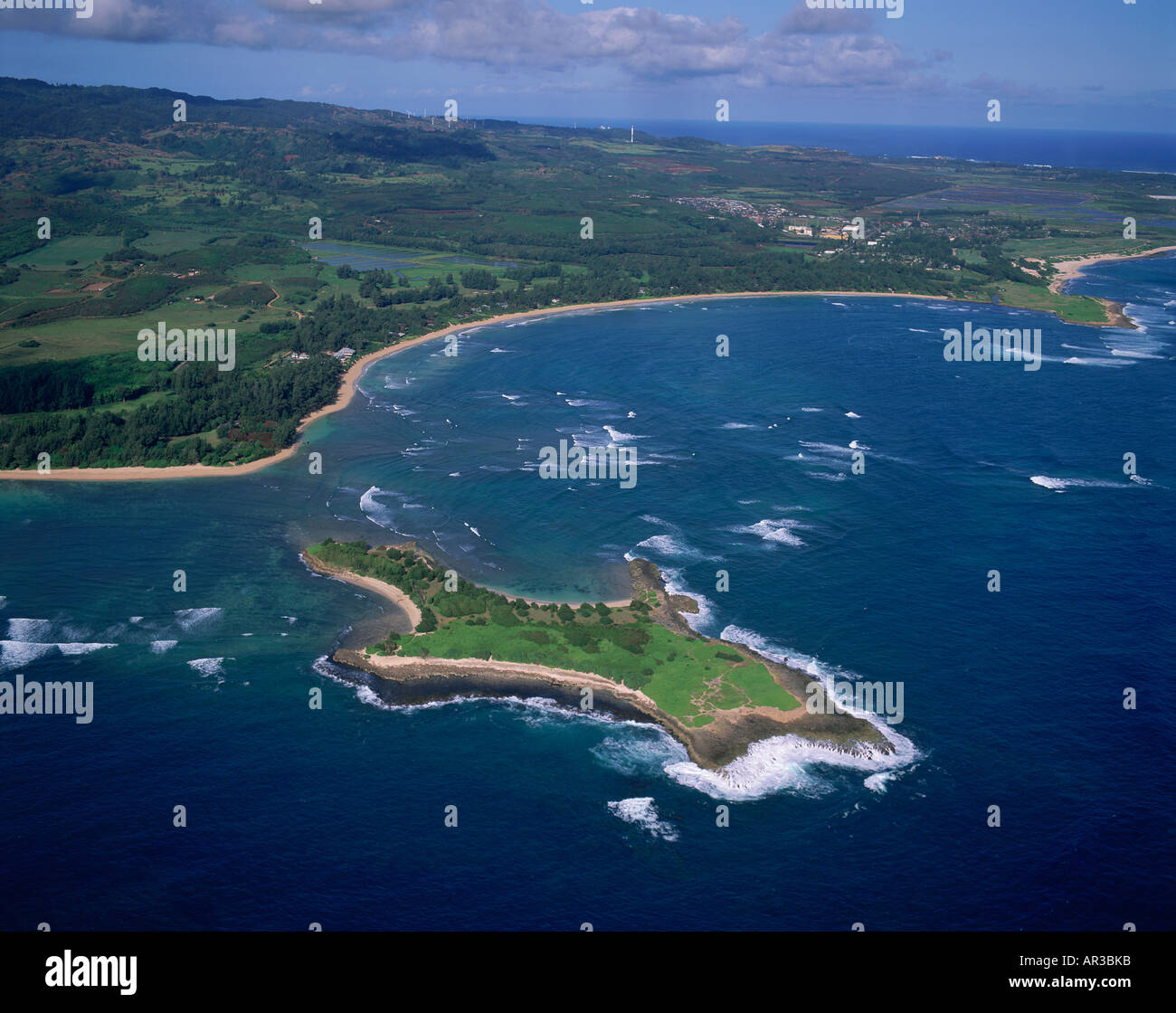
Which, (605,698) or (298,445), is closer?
(605,698)

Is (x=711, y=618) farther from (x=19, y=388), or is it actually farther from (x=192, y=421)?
(x=19, y=388)

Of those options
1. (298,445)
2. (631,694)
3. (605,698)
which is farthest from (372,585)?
(298,445)

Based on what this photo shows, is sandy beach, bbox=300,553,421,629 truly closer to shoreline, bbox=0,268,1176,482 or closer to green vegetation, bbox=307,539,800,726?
green vegetation, bbox=307,539,800,726

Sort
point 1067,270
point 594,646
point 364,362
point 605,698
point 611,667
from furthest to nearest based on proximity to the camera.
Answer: point 1067,270, point 364,362, point 594,646, point 611,667, point 605,698

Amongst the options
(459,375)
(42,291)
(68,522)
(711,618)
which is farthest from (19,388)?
(711,618)

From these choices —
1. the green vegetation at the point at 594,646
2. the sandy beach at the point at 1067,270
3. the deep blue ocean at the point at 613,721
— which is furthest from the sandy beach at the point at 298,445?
the green vegetation at the point at 594,646

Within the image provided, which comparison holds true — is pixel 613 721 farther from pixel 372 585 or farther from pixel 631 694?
pixel 372 585

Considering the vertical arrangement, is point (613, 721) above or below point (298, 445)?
below

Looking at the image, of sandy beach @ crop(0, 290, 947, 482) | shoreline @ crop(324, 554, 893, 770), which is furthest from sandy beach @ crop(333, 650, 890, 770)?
sandy beach @ crop(0, 290, 947, 482)
